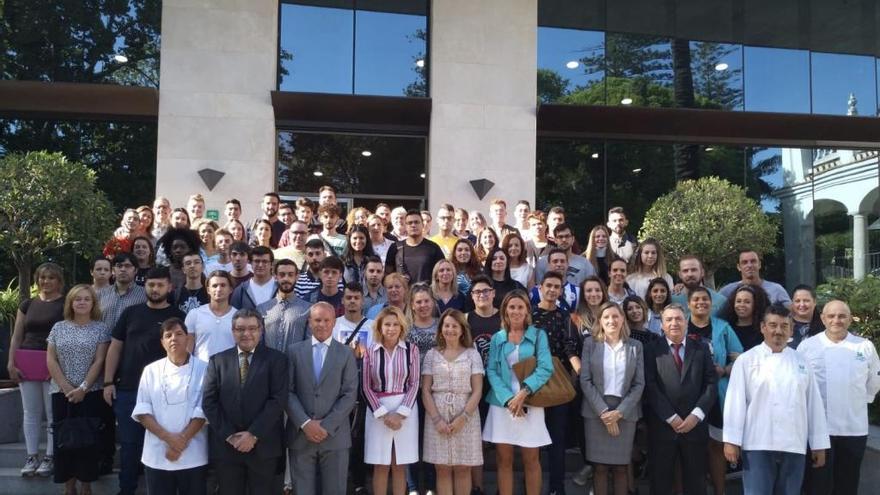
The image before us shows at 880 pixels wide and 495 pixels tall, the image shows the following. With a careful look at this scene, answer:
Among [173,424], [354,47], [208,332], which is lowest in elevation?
[173,424]

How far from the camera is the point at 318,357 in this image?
19.3ft

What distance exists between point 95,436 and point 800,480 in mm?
5915

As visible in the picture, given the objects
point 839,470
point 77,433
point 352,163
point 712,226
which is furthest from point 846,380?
point 352,163

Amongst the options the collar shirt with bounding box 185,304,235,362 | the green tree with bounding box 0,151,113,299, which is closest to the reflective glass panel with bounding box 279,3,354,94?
the green tree with bounding box 0,151,113,299

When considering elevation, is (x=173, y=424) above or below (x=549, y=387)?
below

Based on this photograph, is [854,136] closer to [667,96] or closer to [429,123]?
[667,96]

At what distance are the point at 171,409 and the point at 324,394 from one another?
1.19 meters

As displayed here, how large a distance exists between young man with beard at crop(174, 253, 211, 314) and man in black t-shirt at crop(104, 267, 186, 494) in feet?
1.31

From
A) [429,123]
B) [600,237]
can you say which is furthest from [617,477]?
[429,123]

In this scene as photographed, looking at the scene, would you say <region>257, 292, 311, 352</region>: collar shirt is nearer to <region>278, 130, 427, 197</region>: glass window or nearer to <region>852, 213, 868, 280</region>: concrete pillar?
<region>278, 130, 427, 197</region>: glass window

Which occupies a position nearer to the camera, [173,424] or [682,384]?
[173,424]

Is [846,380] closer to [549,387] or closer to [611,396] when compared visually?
[611,396]

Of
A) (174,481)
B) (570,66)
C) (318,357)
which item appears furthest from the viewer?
(570,66)

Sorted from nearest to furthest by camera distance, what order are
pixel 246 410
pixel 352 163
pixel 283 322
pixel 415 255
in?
pixel 246 410, pixel 283 322, pixel 415 255, pixel 352 163
